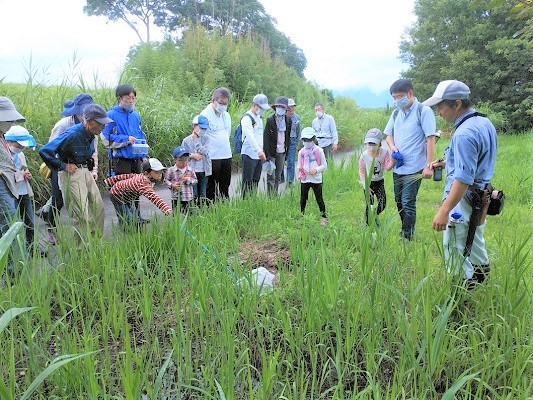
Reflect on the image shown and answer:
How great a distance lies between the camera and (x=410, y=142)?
3881 millimetres

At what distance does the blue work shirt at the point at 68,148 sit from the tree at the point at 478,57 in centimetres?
1688

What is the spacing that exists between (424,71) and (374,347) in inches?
828

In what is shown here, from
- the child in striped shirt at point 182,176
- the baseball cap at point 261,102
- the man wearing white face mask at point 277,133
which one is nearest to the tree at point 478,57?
the man wearing white face mask at point 277,133

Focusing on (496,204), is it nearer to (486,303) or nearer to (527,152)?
(486,303)

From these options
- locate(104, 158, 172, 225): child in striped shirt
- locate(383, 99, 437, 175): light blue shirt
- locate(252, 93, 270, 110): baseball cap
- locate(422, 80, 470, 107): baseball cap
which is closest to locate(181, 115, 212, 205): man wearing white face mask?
locate(104, 158, 172, 225): child in striped shirt

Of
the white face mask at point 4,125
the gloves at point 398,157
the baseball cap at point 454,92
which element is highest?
the baseball cap at point 454,92

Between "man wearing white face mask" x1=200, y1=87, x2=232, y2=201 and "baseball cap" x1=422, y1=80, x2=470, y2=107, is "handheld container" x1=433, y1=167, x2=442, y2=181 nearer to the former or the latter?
"baseball cap" x1=422, y1=80, x2=470, y2=107

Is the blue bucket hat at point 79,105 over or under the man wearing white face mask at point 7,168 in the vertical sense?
over

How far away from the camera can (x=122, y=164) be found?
177 inches

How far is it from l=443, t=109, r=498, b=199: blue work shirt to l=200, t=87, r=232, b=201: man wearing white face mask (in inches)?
117

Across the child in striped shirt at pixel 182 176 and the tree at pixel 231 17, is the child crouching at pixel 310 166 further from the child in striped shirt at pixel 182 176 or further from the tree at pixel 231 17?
the tree at pixel 231 17

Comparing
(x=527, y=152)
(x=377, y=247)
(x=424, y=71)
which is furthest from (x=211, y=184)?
(x=424, y=71)

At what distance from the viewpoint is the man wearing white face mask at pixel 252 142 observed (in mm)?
5418

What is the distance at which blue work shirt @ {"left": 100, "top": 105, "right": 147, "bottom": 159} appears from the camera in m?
4.39
